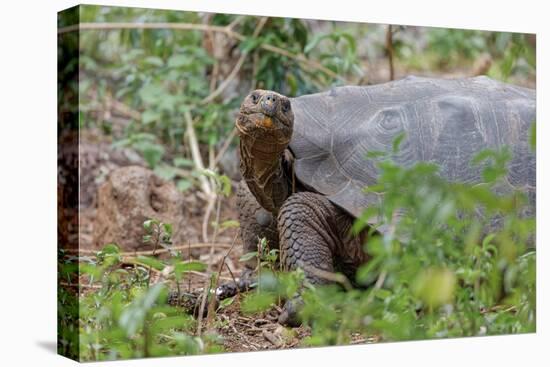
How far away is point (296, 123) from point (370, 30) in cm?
567

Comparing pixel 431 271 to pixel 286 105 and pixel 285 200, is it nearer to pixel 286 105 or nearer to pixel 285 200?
pixel 286 105

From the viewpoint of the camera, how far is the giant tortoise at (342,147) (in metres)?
4.77

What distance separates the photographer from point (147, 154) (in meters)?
7.68

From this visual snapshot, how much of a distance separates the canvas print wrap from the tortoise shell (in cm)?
1

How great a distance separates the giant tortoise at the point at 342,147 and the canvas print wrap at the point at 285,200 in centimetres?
1

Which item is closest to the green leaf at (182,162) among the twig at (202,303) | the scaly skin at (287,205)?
the scaly skin at (287,205)

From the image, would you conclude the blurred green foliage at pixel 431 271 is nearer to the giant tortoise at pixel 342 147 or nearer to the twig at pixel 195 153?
the giant tortoise at pixel 342 147

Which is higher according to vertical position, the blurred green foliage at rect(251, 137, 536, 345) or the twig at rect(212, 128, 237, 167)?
the twig at rect(212, 128, 237, 167)

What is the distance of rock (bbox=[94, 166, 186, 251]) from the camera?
6.25 meters

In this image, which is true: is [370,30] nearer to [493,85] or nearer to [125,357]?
[493,85]

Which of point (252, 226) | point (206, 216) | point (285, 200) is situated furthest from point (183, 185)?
point (285, 200)

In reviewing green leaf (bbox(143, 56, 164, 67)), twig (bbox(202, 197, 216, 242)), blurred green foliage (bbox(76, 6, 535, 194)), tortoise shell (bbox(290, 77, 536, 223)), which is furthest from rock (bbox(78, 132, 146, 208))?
tortoise shell (bbox(290, 77, 536, 223))

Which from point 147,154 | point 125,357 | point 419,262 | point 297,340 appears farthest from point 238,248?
point 419,262

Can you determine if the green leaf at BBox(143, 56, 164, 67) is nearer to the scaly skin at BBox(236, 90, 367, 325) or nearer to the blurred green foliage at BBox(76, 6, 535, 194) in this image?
the blurred green foliage at BBox(76, 6, 535, 194)
